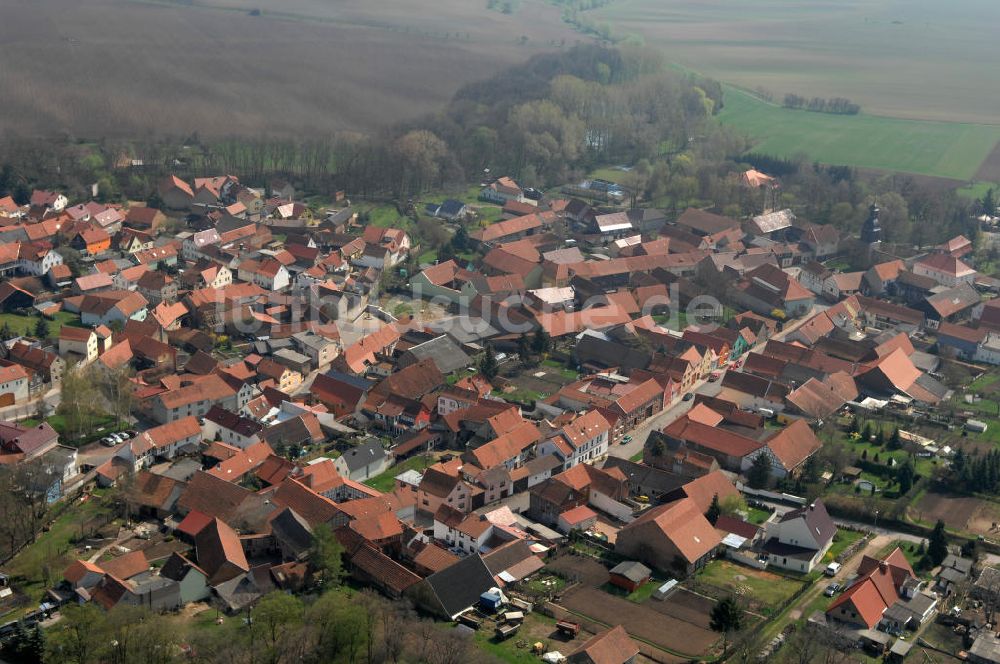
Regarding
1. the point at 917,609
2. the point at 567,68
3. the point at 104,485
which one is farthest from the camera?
the point at 567,68

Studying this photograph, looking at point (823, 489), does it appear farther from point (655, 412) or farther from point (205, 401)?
point (205, 401)

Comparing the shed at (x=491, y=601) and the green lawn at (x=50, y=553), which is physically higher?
the shed at (x=491, y=601)

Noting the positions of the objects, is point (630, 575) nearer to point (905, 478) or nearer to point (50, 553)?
point (905, 478)

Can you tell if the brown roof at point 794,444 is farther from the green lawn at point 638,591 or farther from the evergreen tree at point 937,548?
the green lawn at point 638,591

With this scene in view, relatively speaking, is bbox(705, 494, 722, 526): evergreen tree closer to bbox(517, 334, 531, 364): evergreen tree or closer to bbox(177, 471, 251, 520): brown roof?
bbox(517, 334, 531, 364): evergreen tree

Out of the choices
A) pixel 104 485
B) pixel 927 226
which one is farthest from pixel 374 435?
pixel 927 226

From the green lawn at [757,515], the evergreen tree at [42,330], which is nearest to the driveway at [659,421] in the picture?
the green lawn at [757,515]

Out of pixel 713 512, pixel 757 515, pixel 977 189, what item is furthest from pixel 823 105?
pixel 713 512
